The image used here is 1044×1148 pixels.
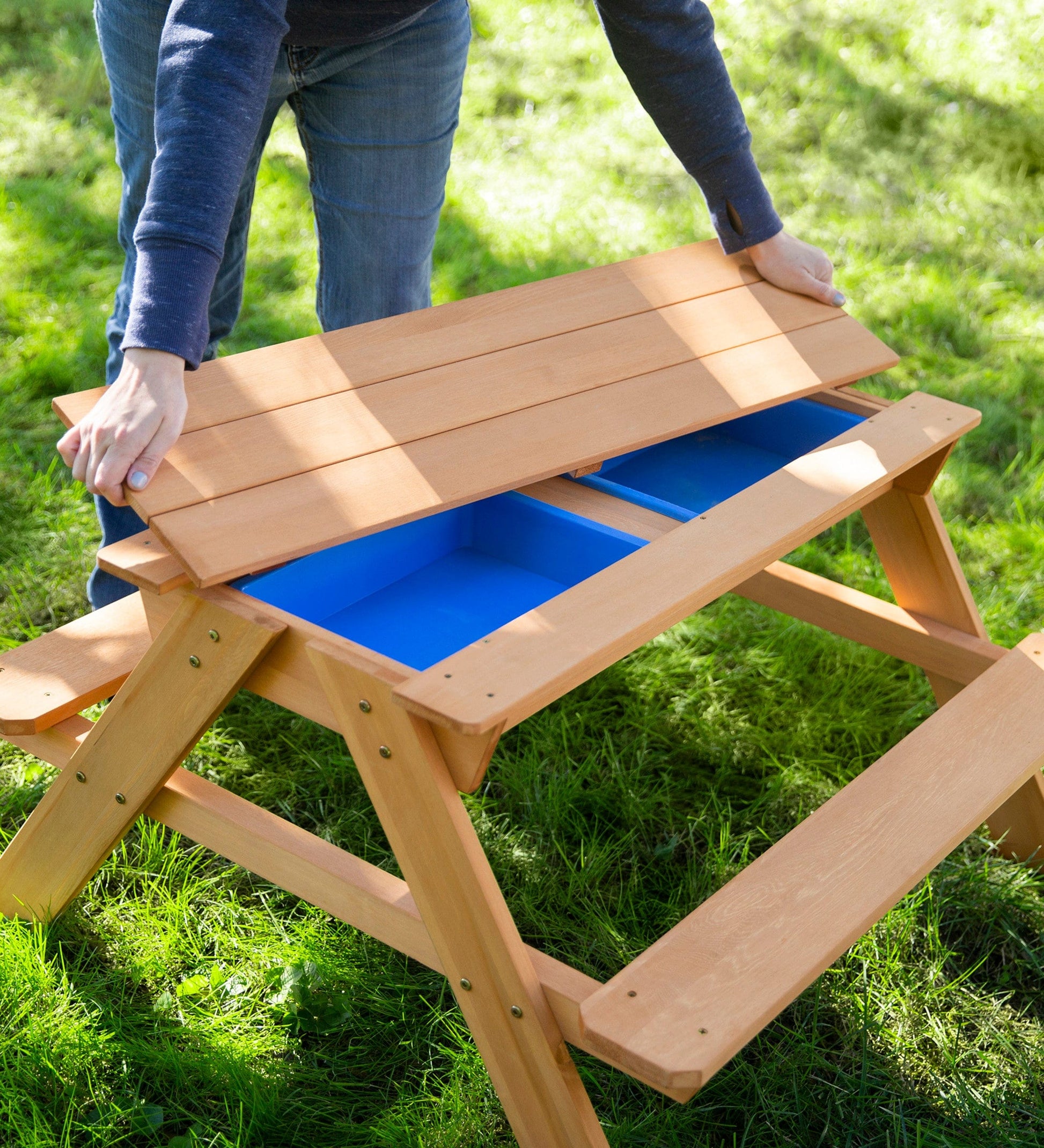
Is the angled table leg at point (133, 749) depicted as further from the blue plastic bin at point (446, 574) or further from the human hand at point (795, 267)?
the human hand at point (795, 267)

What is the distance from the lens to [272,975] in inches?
76.3

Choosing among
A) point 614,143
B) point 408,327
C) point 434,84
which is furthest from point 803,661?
point 614,143

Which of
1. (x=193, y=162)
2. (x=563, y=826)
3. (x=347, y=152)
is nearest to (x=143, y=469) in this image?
(x=193, y=162)

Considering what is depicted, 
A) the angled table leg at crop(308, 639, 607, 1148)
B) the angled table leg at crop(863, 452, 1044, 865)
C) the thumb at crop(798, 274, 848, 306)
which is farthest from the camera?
the thumb at crop(798, 274, 848, 306)

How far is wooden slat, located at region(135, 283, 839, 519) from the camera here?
1.61 metres

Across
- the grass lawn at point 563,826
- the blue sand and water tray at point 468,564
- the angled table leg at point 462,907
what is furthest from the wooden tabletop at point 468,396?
the grass lawn at point 563,826

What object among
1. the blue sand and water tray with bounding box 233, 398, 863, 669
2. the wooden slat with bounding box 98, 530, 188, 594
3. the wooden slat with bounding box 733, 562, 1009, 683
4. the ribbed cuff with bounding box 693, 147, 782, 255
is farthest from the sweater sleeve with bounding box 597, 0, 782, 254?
the wooden slat with bounding box 98, 530, 188, 594

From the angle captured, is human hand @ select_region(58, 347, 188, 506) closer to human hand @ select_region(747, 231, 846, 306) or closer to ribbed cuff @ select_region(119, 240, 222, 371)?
ribbed cuff @ select_region(119, 240, 222, 371)

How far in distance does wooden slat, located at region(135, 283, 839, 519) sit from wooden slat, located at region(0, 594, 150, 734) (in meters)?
0.44

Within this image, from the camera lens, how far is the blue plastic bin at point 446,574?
182 centimetres

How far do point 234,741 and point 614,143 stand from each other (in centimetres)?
380

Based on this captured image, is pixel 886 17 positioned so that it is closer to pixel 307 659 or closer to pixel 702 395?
pixel 702 395

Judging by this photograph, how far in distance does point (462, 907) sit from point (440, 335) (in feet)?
3.33

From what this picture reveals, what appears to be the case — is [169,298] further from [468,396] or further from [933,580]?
[933,580]
